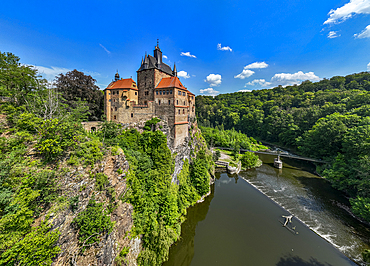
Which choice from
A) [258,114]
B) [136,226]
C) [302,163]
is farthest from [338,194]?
[258,114]

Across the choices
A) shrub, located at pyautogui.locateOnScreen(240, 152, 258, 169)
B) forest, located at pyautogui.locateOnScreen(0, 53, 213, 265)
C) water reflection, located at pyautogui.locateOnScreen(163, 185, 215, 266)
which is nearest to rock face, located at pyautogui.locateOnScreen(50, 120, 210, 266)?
forest, located at pyautogui.locateOnScreen(0, 53, 213, 265)

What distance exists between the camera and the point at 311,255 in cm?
1502

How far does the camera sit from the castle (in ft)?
73.8

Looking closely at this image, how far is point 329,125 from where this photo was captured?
33.9 metres

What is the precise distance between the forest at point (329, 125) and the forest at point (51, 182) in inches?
979

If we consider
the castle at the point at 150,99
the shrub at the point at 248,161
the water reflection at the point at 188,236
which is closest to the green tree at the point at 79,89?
the castle at the point at 150,99

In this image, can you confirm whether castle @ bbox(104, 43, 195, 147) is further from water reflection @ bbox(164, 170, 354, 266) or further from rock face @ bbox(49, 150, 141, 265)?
water reflection @ bbox(164, 170, 354, 266)

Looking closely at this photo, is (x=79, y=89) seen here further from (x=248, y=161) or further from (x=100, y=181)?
(x=248, y=161)

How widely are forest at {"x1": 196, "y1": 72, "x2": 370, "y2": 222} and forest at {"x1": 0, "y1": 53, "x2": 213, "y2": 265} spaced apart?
81.6 feet

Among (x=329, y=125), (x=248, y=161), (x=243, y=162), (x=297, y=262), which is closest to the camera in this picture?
(x=297, y=262)

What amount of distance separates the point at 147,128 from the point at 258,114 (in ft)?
231

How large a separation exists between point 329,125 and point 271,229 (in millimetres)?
32186

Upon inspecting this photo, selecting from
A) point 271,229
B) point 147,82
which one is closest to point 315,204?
point 271,229

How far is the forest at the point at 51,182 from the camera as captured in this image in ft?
22.3
